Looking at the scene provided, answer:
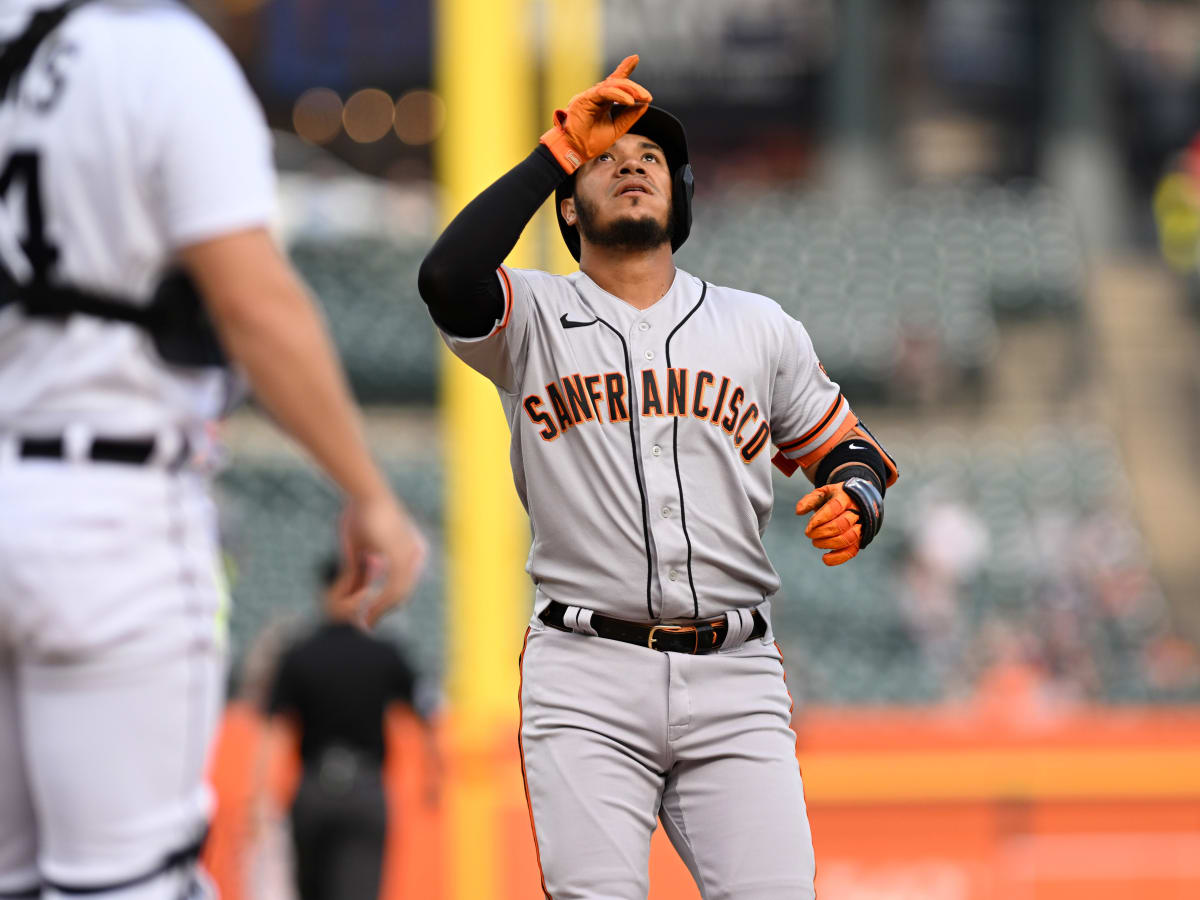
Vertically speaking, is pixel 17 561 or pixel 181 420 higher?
pixel 181 420

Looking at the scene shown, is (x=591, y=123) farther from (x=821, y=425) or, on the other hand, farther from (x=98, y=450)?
(x=98, y=450)

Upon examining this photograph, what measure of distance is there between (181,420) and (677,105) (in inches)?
778

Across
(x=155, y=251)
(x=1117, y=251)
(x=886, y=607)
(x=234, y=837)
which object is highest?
(x=155, y=251)

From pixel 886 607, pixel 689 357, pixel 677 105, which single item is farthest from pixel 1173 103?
pixel 689 357

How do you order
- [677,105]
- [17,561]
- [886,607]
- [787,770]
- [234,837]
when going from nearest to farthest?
[17,561], [787,770], [234,837], [886,607], [677,105]

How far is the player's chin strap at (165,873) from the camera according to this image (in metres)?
2.01

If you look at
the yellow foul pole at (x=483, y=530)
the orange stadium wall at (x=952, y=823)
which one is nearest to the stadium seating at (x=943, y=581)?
the orange stadium wall at (x=952, y=823)

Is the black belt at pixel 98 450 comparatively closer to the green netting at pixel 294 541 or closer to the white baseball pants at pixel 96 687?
the white baseball pants at pixel 96 687

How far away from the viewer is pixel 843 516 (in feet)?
6.68

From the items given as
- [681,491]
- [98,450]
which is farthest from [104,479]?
[681,491]

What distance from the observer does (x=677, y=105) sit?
69.8 ft

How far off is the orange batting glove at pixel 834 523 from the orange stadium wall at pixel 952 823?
15.2 ft

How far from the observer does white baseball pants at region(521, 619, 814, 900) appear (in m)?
2.07

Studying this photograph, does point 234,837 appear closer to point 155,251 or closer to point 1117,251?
point 155,251
